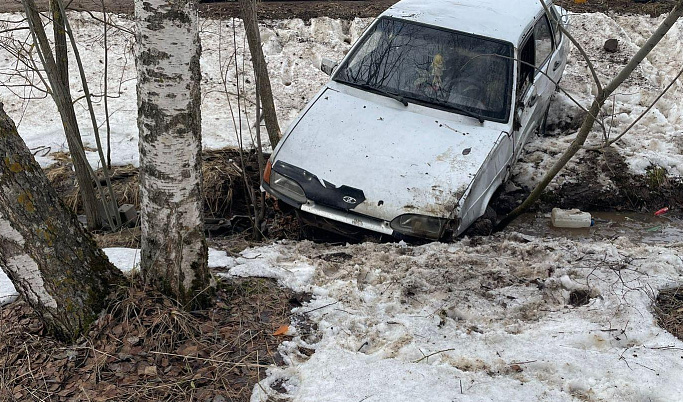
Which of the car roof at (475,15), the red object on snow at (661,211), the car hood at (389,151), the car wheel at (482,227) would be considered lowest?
the red object on snow at (661,211)

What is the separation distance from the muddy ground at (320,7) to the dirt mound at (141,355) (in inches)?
269

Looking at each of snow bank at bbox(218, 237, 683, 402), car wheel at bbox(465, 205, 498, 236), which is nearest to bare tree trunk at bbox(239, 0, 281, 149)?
snow bank at bbox(218, 237, 683, 402)

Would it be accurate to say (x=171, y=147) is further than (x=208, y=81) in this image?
No

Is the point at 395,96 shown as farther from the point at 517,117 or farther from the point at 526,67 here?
the point at 526,67

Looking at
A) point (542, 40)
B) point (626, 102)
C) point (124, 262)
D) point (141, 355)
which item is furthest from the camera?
point (626, 102)

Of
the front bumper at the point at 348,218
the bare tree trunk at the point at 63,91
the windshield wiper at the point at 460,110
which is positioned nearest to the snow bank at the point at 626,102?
the windshield wiper at the point at 460,110

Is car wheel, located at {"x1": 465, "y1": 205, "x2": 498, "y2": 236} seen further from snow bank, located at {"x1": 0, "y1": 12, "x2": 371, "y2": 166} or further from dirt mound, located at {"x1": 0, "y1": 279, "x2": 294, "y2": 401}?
snow bank, located at {"x1": 0, "y1": 12, "x2": 371, "y2": 166}

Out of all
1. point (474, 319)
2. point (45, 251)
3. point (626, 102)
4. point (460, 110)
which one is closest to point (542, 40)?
point (460, 110)

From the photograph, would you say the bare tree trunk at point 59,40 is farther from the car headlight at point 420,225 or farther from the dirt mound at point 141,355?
the car headlight at point 420,225

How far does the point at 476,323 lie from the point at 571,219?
2.47m

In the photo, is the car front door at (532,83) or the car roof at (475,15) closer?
the car front door at (532,83)

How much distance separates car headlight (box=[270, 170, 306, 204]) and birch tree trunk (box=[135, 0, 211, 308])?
137cm

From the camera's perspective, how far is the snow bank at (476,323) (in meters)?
2.86

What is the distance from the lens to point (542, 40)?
605cm
